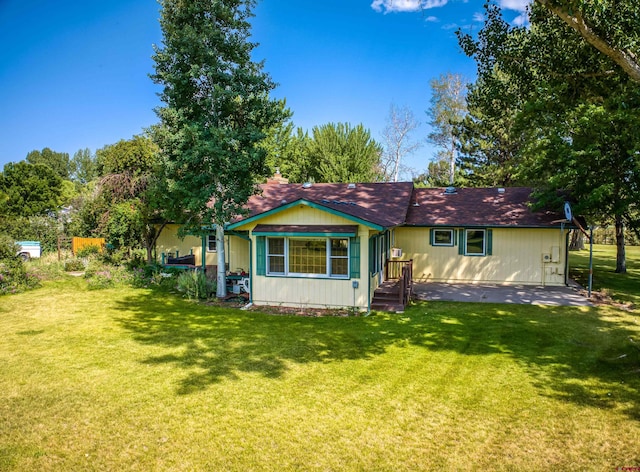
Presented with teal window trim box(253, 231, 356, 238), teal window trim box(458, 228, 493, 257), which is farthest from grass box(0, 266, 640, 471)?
teal window trim box(458, 228, 493, 257)

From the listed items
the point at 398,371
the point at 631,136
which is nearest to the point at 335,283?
the point at 398,371

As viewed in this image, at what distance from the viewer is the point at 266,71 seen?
14.8 m

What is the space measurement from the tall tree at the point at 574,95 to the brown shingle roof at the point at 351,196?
551cm

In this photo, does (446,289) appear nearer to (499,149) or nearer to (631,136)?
(631,136)

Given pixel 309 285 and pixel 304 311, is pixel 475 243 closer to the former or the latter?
pixel 309 285

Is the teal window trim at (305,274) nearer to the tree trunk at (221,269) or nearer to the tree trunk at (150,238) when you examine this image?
the tree trunk at (221,269)

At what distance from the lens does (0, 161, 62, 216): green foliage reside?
1634 inches

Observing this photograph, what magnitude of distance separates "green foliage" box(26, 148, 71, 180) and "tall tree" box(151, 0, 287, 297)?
3234 inches

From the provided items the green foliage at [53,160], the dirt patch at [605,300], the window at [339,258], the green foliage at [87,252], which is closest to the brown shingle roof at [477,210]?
the dirt patch at [605,300]

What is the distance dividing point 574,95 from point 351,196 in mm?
9946

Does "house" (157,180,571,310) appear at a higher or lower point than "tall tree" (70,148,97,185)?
lower

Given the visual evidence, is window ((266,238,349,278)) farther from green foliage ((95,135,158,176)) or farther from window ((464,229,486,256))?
green foliage ((95,135,158,176))

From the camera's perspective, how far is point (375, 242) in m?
13.7

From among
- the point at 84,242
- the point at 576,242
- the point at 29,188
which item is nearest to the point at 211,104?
the point at 84,242
